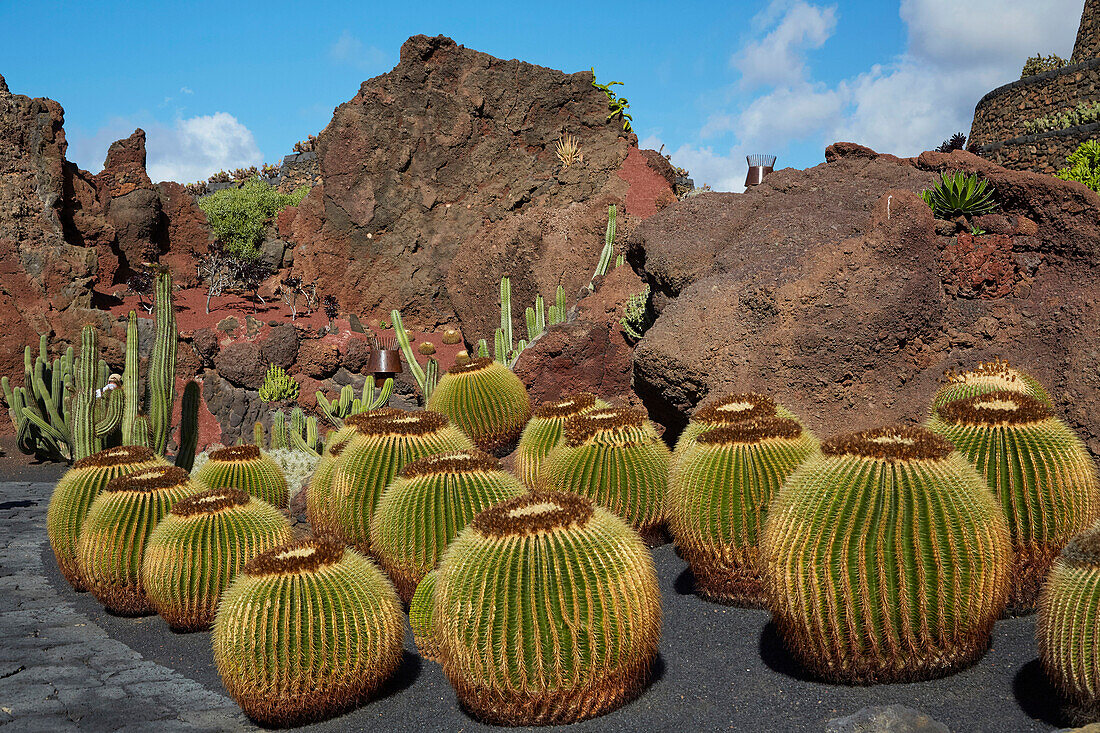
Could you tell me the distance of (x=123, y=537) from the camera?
6301mm

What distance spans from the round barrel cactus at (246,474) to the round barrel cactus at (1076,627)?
6103 mm

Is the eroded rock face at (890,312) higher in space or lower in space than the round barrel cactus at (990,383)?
higher

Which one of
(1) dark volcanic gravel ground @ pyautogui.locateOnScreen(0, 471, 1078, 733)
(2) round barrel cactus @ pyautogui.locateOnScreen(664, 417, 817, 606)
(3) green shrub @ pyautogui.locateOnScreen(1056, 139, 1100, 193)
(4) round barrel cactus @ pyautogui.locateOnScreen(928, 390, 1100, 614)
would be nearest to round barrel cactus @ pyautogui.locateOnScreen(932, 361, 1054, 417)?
(4) round barrel cactus @ pyautogui.locateOnScreen(928, 390, 1100, 614)

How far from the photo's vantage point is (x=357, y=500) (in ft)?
20.0

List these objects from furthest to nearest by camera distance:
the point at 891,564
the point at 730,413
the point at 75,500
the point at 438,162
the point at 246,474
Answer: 1. the point at 438,162
2. the point at 246,474
3. the point at 75,500
4. the point at 730,413
5. the point at 891,564

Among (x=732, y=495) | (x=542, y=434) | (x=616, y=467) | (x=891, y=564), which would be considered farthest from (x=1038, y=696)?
(x=542, y=434)

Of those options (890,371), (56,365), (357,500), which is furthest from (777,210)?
(56,365)

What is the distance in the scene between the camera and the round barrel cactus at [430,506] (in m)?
5.20

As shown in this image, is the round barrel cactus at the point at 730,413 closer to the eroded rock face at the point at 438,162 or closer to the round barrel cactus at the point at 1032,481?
the round barrel cactus at the point at 1032,481

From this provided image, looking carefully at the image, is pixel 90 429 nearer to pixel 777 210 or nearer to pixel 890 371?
pixel 777 210

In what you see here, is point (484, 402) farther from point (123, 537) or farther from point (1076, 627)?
point (1076, 627)

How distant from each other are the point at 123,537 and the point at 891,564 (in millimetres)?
5336

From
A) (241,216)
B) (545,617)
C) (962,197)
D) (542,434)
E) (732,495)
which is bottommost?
(545,617)

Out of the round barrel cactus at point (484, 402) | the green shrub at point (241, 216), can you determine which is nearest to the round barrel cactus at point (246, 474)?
the round barrel cactus at point (484, 402)
